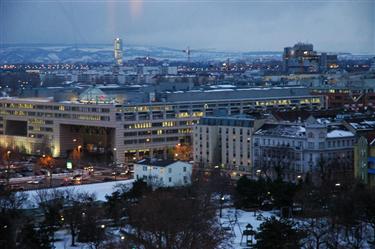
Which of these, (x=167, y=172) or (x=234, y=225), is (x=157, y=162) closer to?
(x=167, y=172)

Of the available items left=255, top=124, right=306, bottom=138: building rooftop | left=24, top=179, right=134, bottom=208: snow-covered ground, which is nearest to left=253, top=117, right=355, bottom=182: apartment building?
left=255, top=124, right=306, bottom=138: building rooftop

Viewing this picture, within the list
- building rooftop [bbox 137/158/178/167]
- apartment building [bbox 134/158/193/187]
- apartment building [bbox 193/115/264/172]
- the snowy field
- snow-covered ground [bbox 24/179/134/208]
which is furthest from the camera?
apartment building [bbox 193/115/264/172]

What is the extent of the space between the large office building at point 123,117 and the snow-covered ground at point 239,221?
8502 mm

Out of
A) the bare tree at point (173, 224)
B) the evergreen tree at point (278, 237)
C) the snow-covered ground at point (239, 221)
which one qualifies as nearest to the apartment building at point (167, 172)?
the snow-covered ground at point (239, 221)

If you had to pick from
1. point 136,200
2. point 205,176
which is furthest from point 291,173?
point 136,200

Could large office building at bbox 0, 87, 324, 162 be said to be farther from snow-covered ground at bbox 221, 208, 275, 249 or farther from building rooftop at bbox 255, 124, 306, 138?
snow-covered ground at bbox 221, 208, 275, 249

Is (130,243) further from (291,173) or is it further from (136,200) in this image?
(291,173)

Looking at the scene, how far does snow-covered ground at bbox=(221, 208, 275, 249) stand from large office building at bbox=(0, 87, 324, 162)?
8502 millimetres

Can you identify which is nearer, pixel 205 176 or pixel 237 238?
pixel 237 238

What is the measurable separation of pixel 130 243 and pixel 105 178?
887cm

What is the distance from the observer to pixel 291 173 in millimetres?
17688

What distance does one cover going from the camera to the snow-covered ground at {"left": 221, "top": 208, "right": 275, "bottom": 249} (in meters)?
12.0

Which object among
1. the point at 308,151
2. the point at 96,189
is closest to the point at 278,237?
the point at 96,189

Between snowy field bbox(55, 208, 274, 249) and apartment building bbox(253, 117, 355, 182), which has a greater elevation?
apartment building bbox(253, 117, 355, 182)
